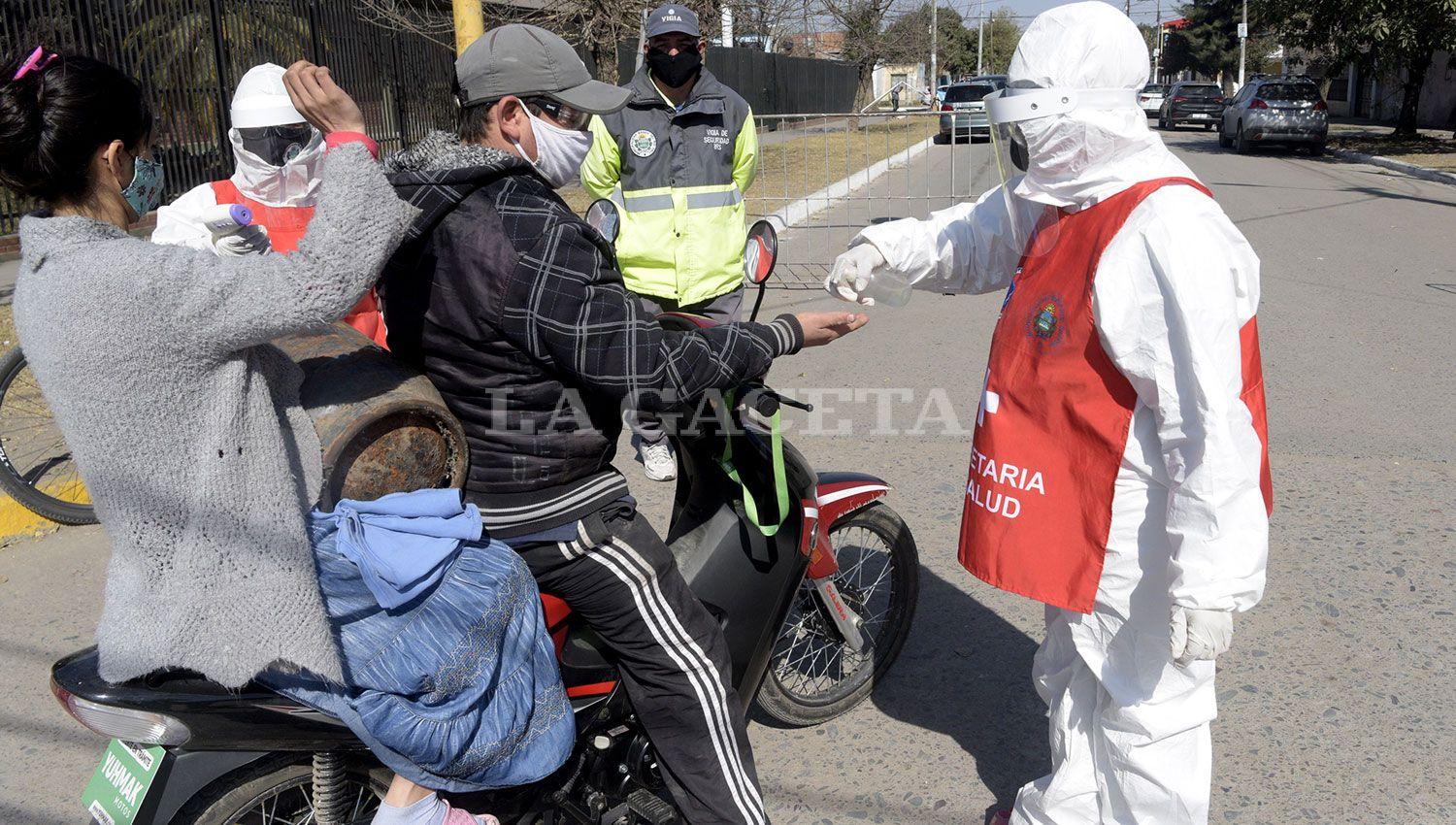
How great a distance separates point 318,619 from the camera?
1.93 meters

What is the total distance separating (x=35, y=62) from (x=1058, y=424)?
6.65 feet

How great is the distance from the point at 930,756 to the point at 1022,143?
1827 millimetres

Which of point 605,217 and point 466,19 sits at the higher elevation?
point 466,19

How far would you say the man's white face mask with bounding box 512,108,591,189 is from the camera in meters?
2.34

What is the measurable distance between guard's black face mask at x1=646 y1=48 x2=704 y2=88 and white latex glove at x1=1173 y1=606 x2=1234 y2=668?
14.1 feet

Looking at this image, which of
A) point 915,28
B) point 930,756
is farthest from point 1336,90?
point 930,756

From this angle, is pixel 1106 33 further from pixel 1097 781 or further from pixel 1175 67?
pixel 1175 67

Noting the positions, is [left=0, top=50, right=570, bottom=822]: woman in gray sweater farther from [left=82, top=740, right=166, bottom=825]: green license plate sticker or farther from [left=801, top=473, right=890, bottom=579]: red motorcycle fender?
[left=801, top=473, right=890, bottom=579]: red motorcycle fender

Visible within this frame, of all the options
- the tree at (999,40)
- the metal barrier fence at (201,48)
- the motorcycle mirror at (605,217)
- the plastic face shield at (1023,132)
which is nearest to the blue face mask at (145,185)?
the motorcycle mirror at (605,217)

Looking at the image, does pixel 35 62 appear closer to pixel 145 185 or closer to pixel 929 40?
pixel 145 185

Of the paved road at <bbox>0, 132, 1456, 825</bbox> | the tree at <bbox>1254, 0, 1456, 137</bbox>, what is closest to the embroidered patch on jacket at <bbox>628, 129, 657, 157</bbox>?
the paved road at <bbox>0, 132, 1456, 825</bbox>

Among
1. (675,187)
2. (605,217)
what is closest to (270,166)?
(605,217)

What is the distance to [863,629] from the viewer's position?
3.64m

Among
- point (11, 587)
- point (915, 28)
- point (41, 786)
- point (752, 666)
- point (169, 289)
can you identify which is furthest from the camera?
point (915, 28)
